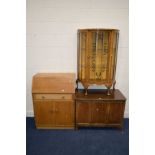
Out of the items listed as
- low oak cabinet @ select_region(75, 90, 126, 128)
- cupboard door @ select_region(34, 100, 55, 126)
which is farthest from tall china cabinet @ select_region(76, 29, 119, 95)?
cupboard door @ select_region(34, 100, 55, 126)

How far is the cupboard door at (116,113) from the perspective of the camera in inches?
126

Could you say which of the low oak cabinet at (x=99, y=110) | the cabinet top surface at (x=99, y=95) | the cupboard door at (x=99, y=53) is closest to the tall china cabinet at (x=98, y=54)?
the cupboard door at (x=99, y=53)

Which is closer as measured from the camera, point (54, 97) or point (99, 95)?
point (54, 97)

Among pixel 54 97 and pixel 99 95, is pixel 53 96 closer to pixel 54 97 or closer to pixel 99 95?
pixel 54 97

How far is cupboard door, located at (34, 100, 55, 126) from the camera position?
3.26m

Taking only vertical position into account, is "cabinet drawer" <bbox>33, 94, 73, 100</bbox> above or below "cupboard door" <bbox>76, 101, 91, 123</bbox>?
above

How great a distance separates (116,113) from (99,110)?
0.27 meters

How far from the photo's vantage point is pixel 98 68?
3316 mm

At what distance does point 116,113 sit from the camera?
324 centimetres

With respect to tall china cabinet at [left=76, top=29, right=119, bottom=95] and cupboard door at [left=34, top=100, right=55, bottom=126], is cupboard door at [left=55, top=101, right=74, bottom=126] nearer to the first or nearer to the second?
cupboard door at [left=34, top=100, right=55, bottom=126]

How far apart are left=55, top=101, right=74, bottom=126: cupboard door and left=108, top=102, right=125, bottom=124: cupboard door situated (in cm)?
60

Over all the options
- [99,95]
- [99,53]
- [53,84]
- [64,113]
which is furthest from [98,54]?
[64,113]

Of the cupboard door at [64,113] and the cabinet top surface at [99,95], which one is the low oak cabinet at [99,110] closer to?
the cabinet top surface at [99,95]
